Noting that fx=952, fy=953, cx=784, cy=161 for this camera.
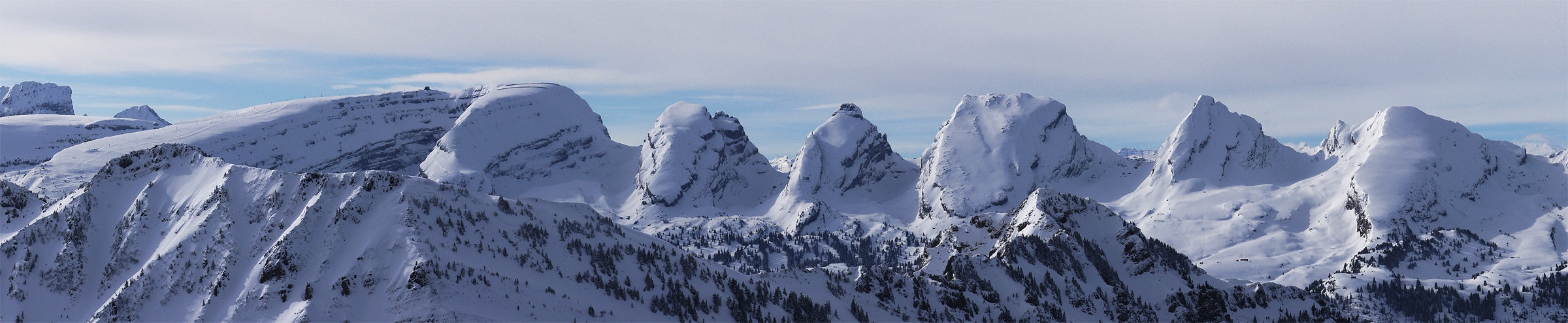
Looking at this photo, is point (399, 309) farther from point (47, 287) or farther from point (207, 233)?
point (47, 287)

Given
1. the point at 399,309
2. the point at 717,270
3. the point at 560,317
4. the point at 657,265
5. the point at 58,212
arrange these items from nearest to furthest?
the point at 399,309, the point at 560,317, the point at 58,212, the point at 657,265, the point at 717,270

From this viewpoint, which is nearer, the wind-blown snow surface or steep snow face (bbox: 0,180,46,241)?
the wind-blown snow surface

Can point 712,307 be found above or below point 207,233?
below

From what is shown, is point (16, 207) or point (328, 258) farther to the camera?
point (16, 207)

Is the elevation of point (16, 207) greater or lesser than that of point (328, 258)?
lesser

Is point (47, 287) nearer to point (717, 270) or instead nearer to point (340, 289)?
point (340, 289)

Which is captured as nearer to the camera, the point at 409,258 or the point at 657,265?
the point at 409,258

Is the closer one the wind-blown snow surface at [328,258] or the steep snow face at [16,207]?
the wind-blown snow surface at [328,258]

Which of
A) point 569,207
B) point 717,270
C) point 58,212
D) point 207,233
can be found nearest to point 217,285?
point 207,233

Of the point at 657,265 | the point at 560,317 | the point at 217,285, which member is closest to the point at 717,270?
the point at 657,265

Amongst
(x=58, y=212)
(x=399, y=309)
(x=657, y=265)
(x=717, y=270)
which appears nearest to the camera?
(x=399, y=309)
